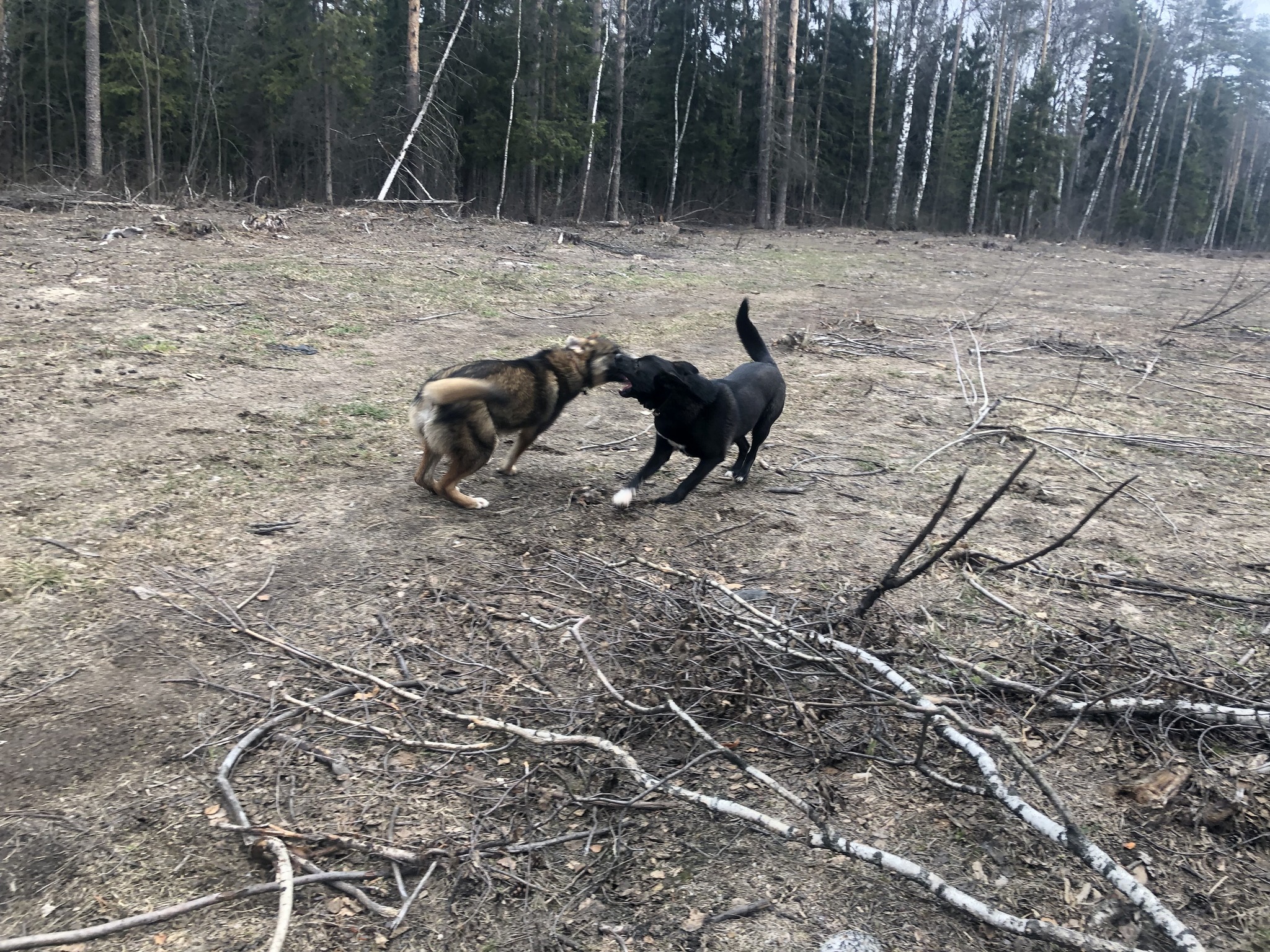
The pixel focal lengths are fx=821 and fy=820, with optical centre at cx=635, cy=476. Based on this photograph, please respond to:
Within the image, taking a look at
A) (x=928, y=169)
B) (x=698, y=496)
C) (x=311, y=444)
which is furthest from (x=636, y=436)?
(x=928, y=169)

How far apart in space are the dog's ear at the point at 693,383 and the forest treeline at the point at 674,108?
51.3 ft

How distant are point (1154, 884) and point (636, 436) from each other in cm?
510

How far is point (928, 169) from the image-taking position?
41.7 metres

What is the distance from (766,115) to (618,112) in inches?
227

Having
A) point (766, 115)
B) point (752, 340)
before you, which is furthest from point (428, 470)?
point (766, 115)

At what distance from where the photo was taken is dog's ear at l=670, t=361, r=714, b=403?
5.30m

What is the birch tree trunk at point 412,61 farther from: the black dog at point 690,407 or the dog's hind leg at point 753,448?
the dog's hind leg at point 753,448

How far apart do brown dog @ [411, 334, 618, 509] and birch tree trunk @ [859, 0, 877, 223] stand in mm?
36081

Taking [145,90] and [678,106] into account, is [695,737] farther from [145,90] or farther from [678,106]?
[678,106]

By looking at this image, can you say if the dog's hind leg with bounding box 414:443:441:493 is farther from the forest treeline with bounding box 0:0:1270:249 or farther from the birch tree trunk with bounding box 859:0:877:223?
the birch tree trunk with bounding box 859:0:877:223

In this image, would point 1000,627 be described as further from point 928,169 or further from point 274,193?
point 928,169

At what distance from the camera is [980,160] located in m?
38.8

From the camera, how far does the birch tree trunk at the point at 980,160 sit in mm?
38344

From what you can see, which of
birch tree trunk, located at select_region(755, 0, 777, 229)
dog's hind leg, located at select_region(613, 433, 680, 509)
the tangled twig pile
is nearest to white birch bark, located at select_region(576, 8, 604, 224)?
birch tree trunk, located at select_region(755, 0, 777, 229)
